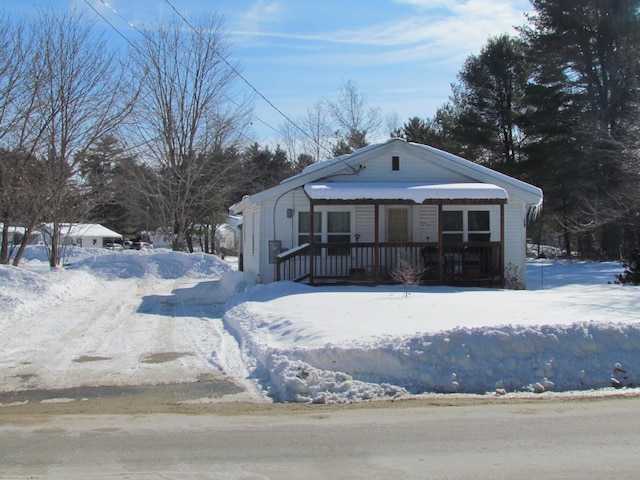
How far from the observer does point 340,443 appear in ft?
19.2

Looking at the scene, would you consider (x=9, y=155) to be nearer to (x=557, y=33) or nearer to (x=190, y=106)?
(x=190, y=106)

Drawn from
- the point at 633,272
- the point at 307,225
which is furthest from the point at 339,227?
the point at 633,272

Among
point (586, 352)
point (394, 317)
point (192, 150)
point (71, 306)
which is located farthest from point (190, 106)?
point (586, 352)

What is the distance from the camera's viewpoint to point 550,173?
36.7 meters

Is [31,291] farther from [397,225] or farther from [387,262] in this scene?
[397,225]

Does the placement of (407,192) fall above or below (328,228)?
above

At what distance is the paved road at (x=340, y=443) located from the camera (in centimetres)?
510

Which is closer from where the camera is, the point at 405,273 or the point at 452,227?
the point at 405,273

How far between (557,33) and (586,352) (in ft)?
101

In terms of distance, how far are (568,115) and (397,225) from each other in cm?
2029

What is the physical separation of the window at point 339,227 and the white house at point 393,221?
32 millimetres

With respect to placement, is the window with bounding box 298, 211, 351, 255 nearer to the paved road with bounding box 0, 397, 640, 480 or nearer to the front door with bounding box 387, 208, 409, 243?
the front door with bounding box 387, 208, 409, 243

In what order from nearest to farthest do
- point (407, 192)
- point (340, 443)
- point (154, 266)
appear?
point (340, 443)
point (407, 192)
point (154, 266)

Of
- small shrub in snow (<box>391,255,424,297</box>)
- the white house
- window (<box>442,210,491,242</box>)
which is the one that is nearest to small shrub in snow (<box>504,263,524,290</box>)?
the white house
